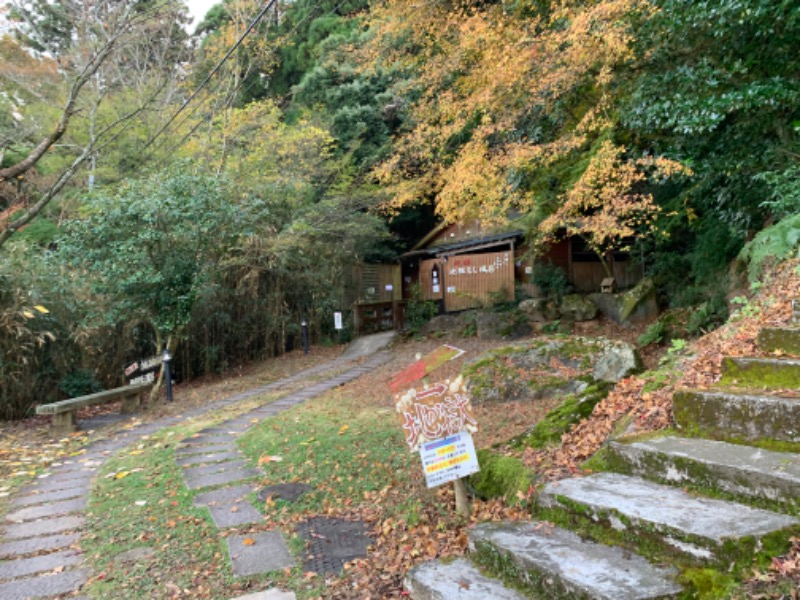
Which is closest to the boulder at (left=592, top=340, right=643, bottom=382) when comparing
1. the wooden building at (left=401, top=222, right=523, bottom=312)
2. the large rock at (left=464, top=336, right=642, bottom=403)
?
the large rock at (left=464, top=336, right=642, bottom=403)

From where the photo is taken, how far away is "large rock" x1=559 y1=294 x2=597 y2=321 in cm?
1245

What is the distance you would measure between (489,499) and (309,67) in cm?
1990

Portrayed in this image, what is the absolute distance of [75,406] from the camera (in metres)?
7.68

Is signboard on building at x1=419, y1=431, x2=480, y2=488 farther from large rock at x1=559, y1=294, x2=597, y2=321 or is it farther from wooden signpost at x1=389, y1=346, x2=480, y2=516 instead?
large rock at x1=559, y1=294, x2=597, y2=321

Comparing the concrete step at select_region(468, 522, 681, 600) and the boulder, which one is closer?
the concrete step at select_region(468, 522, 681, 600)

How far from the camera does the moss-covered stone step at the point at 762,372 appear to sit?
3.19 m

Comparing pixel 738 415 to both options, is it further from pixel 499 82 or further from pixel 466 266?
pixel 466 266

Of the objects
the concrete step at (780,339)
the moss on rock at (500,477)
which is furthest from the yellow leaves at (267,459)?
the concrete step at (780,339)

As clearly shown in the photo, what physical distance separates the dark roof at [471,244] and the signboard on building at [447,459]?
12.2 meters

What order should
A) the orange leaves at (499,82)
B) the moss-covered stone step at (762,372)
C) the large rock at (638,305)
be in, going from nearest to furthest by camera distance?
the moss-covered stone step at (762,372) → the orange leaves at (499,82) → the large rock at (638,305)

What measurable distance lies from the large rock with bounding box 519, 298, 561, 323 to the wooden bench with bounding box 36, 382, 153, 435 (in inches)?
354

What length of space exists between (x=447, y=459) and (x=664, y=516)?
53.5 inches

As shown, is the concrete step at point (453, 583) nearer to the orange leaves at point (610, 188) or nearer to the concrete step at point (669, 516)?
the concrete step at point (669, 516)

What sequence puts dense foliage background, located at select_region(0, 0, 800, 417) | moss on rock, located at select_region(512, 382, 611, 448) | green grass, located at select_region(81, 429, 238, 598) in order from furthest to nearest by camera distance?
dense foliage background, located at select_region(0, 0, 800, 417), moss on rock, located at select_region(512, 382, 611, 448), green grass, located at select_region(81, 429, 238, 598)
